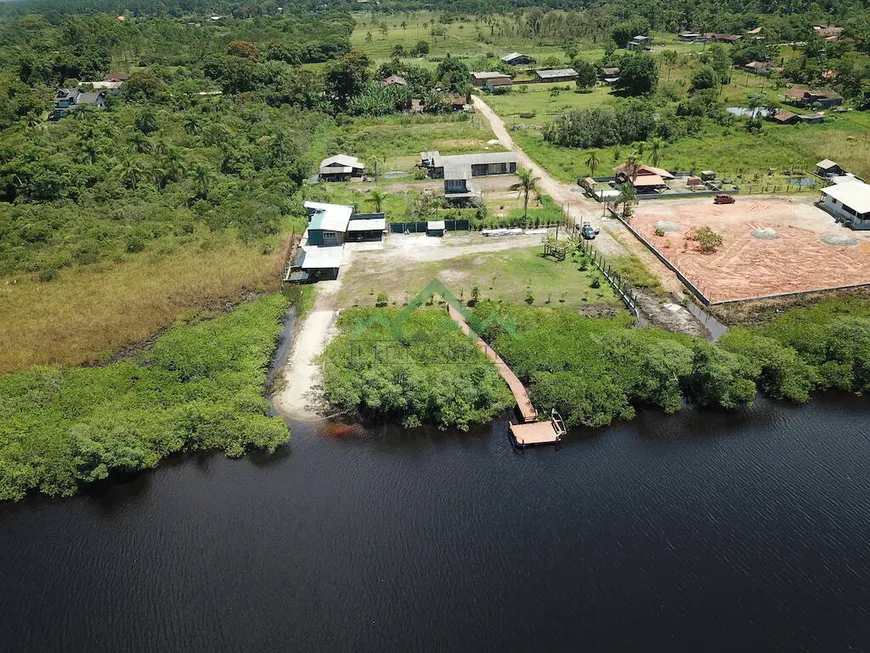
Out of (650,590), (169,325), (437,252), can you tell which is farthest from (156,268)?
(650,590)

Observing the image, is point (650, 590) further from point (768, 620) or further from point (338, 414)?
point (338, 414)

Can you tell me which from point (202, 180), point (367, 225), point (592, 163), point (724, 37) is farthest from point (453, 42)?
point (367, 225)

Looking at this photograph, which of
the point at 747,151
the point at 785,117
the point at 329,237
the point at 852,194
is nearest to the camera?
the point at 329,237

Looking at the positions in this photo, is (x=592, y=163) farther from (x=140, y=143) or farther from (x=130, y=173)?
(x=140, y=143)

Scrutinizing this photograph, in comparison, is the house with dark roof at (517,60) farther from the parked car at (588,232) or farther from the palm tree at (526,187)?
the parked car at (588,232)

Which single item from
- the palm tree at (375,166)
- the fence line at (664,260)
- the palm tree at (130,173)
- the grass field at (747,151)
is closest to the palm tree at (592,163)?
the grass field at (747,151)
